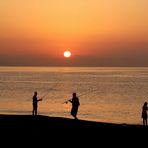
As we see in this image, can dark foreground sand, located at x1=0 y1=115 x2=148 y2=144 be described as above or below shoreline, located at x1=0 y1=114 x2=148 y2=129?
below

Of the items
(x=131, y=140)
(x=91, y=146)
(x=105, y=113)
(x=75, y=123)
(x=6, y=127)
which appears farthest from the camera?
(x=105, y=113)

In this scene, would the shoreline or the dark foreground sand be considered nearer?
the dark foreground sand

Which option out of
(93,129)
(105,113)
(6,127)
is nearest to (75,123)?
(93,129)

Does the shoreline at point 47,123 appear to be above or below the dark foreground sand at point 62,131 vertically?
above

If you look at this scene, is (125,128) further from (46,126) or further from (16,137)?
(16,137)

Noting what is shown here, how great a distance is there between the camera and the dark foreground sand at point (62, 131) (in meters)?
16.2

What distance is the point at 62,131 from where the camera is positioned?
17266mm

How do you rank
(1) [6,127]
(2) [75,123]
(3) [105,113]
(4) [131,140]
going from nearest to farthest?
(4) [131,140] → (1) [6,127] → (2) [75,123] → (3) [105,113]

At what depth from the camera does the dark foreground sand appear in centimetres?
1625

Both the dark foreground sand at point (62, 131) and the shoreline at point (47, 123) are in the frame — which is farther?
the shoreline at point (47, 123)

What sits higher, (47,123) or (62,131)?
(47,123)

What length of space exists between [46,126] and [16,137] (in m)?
2.24

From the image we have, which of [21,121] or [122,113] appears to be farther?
[122,113]

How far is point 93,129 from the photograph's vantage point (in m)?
17.8
